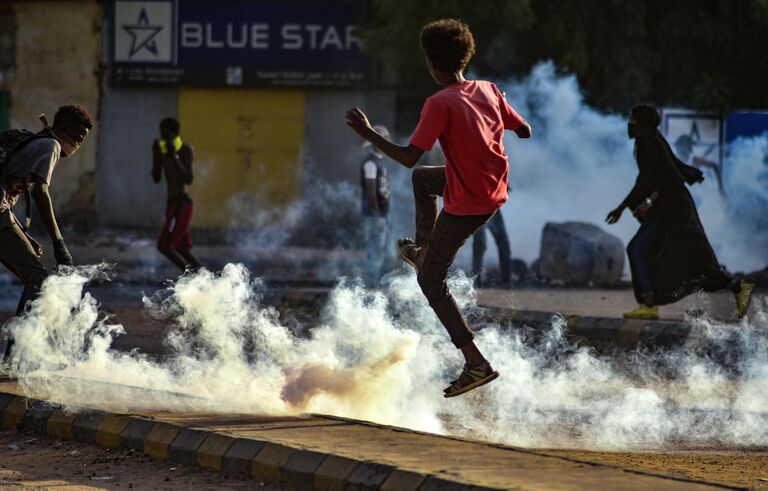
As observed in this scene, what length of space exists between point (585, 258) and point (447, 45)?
433 inches

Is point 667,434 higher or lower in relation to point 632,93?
lower

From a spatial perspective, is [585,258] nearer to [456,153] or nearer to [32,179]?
[32,179]

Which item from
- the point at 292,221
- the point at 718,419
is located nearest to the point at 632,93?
the point at 292,221

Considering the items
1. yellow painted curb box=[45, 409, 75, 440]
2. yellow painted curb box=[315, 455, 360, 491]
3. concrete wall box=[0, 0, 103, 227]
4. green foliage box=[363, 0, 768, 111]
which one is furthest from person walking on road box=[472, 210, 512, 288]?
concrete wall box=[0, 0, 103, 227]

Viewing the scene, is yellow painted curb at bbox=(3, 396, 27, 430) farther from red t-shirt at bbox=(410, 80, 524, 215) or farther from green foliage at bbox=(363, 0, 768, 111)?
green foliage at bbox=(363, 0, 768, 111)

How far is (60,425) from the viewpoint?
6816 mm

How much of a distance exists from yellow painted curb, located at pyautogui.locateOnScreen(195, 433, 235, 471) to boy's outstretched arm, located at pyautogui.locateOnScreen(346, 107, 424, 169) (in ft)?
4.58

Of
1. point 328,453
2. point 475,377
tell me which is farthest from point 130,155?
point 328,453

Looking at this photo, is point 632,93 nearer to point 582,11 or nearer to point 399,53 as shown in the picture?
point 582,11

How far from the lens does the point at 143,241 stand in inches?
890

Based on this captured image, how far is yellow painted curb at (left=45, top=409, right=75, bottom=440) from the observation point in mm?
6781

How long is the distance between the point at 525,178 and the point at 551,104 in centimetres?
112

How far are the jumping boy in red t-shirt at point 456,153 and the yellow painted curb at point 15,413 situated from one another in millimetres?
2023

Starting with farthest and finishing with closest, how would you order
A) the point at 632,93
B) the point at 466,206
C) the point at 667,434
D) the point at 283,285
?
the point at 632,93
the point at 283,285
the point at 667,434
the point at 466,206
